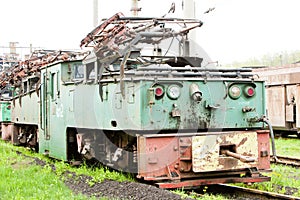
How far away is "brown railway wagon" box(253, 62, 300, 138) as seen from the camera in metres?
20.4

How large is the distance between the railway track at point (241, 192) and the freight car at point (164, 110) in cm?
21

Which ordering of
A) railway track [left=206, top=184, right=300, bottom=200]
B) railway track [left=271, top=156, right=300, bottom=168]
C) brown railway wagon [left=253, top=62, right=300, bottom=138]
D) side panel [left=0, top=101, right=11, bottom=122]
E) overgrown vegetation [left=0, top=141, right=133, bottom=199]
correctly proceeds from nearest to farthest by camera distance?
railway track [left=206, top=184, right=300, bottom=200] < overgrown vegetation [left=0, top=141, right=133, bottom=199] < railway track [left=271, top=156, right=300, bottom=168] < brown railway wagon [left=253, top=62, right=300, bottom=138] < side panel [left=0, top=101, right=11, bottom=122]

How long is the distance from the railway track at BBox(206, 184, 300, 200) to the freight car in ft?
0.69

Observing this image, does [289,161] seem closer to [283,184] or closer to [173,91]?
[283,184]

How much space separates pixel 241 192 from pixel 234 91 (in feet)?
5.34

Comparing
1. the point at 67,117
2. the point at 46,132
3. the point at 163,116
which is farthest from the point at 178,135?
the point at 46,132

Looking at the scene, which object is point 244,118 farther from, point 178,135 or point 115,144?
point 115,144

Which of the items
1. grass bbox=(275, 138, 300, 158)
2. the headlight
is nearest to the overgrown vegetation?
the headlight

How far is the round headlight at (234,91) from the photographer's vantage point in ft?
29.3

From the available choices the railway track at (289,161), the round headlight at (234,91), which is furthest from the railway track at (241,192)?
the railway track at (289,161)

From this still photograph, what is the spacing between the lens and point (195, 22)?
9633 millimetres

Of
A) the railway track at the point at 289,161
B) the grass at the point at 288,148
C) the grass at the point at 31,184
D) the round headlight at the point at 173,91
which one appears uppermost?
the round headlight at the point at 173,91

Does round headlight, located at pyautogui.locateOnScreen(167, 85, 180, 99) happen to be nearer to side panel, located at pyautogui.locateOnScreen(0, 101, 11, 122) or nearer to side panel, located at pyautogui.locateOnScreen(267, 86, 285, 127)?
side panel, located at pyautogui.locateOnScreen(267, 86, 285, 127)

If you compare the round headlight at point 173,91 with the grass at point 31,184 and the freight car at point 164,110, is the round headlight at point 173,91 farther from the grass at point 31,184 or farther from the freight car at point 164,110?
the grass at point 31,184
